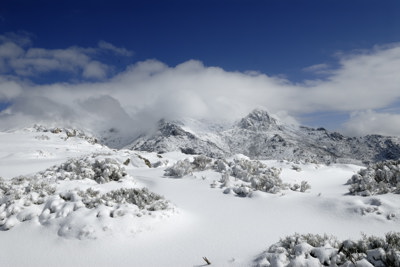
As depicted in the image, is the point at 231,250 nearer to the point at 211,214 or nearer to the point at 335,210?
the point at 211,214

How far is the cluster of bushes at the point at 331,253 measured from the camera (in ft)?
18.3

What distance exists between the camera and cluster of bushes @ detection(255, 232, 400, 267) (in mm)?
5581

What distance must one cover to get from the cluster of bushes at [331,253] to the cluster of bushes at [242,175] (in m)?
5.59

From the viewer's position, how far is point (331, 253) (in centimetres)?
598

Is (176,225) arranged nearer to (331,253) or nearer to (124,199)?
(124,199)

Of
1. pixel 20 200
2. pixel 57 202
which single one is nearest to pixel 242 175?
pixel 57 202

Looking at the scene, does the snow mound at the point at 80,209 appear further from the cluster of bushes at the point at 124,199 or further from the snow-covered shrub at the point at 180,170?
the snow-covered shrub at the point at 180,170

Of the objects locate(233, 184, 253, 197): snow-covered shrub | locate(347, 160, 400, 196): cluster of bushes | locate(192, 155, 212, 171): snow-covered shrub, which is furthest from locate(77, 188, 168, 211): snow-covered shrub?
locate(192, 155, 212, 171): snow-covered shrub

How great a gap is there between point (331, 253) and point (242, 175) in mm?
9859

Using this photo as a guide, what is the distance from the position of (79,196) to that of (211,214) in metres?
4.22

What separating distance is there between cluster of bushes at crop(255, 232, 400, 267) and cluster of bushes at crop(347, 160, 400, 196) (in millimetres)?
5920

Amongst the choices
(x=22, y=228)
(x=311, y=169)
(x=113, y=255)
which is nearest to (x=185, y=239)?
(x=113, y=255)

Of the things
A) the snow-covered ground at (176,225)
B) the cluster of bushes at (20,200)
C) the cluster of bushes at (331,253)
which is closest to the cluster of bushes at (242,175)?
the snow-covered ground at (176,225)

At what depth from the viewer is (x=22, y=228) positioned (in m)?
8.89
